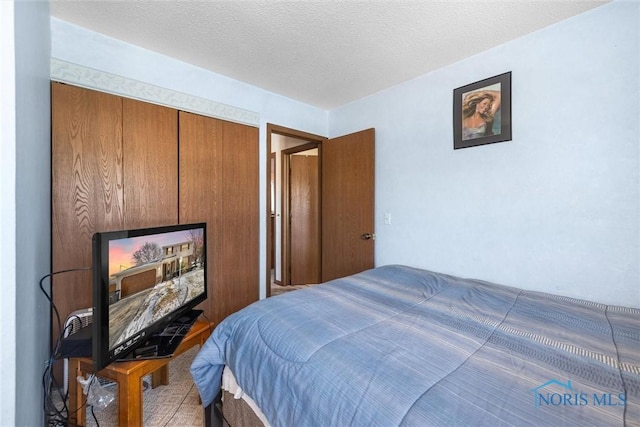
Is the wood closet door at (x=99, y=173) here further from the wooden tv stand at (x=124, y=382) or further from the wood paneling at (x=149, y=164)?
the wooden tv stand at (x=124, y=382)

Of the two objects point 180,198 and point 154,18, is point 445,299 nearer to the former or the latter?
point 180,198

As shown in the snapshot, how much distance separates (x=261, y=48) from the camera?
1.92 m

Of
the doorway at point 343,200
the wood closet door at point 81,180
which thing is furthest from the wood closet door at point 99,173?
the doorway at point 343,200

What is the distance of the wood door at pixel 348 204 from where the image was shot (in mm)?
2686

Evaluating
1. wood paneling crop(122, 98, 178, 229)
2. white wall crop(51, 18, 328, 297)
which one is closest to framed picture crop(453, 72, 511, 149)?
white wall crop(51, 18, 328, 297)

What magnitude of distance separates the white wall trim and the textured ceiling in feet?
0.97

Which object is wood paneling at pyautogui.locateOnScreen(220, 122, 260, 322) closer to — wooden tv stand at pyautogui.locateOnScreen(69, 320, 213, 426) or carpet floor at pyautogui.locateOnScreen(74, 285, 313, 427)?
carpet floor at pyautogui.locateOnScreen(74, 285, 313, 427)

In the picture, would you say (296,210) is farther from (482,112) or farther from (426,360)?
(426,360)

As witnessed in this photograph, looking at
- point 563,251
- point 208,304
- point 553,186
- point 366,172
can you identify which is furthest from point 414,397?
point 366,172

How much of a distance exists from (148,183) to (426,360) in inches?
85.3

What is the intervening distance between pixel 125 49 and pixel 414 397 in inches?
108

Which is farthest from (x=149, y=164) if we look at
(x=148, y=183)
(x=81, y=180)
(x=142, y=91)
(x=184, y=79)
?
(x=184, y=79)

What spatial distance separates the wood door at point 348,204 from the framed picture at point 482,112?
2.73ft

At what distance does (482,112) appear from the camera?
1955mm
